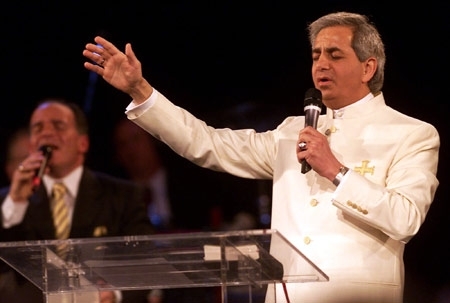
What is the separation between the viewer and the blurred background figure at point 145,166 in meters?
5.52

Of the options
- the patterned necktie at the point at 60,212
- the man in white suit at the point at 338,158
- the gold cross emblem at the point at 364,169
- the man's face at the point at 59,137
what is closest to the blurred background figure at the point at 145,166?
the man's face at the point at 59,137

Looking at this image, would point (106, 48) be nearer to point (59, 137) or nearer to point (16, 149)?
point (59, 137)

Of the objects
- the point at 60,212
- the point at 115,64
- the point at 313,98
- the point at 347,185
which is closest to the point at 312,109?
the point at 313,98

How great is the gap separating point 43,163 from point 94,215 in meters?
0.30

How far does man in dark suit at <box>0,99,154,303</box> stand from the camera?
15.0 feet

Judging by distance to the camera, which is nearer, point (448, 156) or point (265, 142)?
point (265, 142)

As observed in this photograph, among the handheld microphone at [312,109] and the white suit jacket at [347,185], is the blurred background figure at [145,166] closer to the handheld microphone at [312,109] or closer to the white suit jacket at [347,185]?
the white suit jacket at [347,185]

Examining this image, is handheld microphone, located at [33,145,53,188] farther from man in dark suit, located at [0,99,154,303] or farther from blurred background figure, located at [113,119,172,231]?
blurred background figure, located at [113,119,172,231]

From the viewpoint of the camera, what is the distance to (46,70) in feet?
19.4

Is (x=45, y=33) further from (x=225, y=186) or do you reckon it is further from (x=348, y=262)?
(x=348, y=262)

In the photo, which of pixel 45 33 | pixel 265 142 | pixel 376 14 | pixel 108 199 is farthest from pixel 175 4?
pixel 265 142

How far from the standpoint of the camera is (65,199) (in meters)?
4.71

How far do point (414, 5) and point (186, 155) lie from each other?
8.11 ft

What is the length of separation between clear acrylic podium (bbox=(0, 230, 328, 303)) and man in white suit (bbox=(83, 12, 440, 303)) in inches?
14.9
